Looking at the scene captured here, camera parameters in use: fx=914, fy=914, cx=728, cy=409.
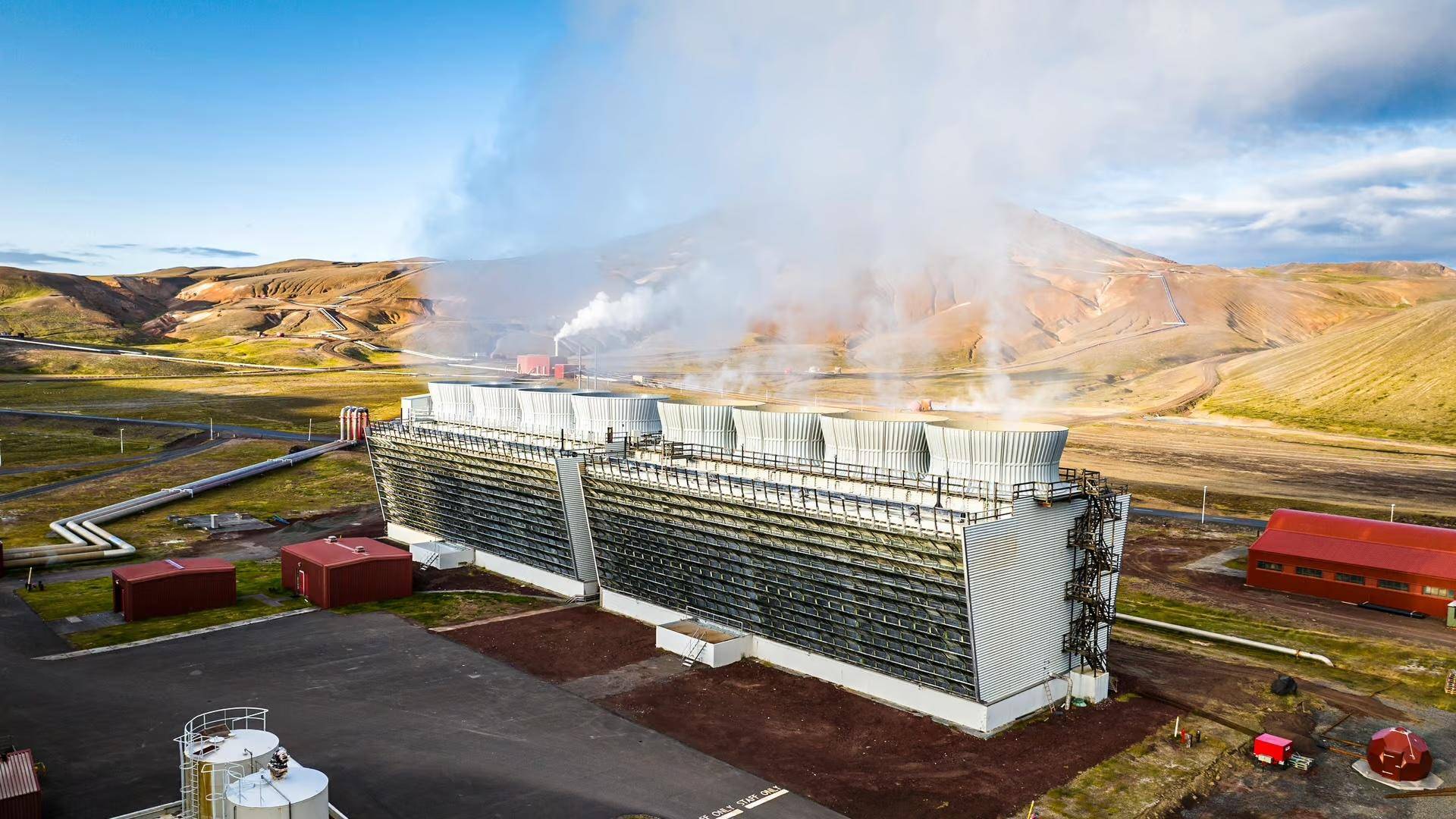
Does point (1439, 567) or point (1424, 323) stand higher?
point (1424, 323)

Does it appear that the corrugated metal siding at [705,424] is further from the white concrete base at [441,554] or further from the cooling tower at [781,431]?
the white concrete base at [441,554]

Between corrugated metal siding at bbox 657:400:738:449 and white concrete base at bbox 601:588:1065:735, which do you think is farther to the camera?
corrugated metal siding at bbox 657:400:738:449

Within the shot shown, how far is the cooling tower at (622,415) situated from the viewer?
59.6 meters

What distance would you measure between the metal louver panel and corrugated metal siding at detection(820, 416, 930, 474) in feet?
47.4

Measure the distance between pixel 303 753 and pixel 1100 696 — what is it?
107ft

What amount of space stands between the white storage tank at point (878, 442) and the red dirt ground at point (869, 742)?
454 inches

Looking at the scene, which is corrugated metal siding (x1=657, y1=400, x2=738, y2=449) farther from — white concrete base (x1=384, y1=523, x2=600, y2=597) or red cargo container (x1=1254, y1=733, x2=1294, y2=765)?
red cargo container (x1=1254, y1=733, x2=1294, y2=765)

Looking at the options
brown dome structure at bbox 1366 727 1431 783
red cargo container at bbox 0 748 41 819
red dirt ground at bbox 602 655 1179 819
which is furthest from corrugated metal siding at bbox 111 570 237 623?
brown dome structure at bbox 1366 727 1431 783

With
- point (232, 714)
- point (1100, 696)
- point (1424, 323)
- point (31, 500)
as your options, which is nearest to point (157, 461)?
point (31, 500)

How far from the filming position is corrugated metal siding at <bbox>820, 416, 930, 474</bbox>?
45219mm

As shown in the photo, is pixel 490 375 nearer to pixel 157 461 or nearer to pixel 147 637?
pixel 157 461

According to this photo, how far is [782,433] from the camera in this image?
5094 cm

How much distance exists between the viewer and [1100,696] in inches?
1578

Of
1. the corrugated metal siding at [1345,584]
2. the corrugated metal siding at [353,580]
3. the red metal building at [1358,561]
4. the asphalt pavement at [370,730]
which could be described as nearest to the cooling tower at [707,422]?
the asphalt pavement at [370,730]
